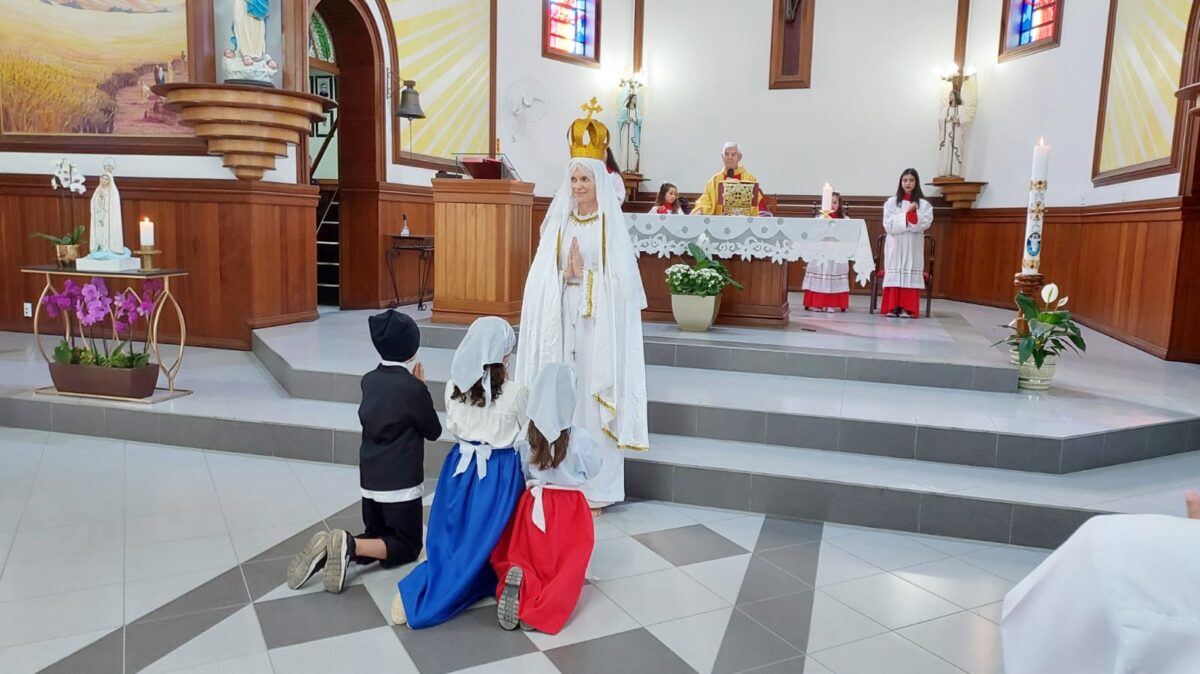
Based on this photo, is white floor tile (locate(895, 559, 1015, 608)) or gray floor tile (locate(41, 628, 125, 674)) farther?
white floor tile (locate(895, 559, 1015, 608))

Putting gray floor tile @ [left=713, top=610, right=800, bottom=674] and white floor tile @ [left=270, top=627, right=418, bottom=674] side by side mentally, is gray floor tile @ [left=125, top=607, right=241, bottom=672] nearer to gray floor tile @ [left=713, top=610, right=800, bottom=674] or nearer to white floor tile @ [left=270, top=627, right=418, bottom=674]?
white floor tile @ [left=270, top=627, right=418, bottom=674]

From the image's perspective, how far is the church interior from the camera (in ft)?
8.81

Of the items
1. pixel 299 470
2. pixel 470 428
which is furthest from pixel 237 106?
pixel 470 428

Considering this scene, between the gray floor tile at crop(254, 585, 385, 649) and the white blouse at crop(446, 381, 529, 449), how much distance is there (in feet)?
2.22

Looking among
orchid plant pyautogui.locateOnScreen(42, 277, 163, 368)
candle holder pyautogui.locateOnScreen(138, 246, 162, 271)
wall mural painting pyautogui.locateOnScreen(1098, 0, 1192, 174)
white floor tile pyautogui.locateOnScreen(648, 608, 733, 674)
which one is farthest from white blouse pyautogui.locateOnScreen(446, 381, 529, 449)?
wall mural painting pyautogui.locateOnScreen(1098, 0, 1192, 174)

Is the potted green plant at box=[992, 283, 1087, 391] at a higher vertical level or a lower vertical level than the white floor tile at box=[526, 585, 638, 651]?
higher

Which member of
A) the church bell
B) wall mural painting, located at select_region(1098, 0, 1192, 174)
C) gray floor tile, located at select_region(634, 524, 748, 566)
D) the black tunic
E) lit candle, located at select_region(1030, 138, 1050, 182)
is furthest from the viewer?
the church bell

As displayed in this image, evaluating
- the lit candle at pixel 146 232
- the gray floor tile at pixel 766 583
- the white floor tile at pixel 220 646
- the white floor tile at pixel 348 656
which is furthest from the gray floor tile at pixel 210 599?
the lit candle at pixel 146 232

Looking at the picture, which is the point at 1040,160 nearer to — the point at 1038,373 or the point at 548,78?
the point at 1038,373

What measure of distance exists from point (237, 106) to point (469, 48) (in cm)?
362

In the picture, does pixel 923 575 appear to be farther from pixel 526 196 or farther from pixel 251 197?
pixel 251 197

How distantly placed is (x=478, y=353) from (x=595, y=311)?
112 cm

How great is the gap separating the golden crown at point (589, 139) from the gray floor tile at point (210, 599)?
2.34 metres

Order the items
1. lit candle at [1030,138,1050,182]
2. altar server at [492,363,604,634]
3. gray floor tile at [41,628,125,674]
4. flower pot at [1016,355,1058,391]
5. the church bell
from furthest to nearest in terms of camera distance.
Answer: the church bell → flower pot at [1016,355,1058,391] → lit candle at [1030,138,1050,182] → altar server at [492,363,604,634] → gray floor tile at [41,628,125,674]
